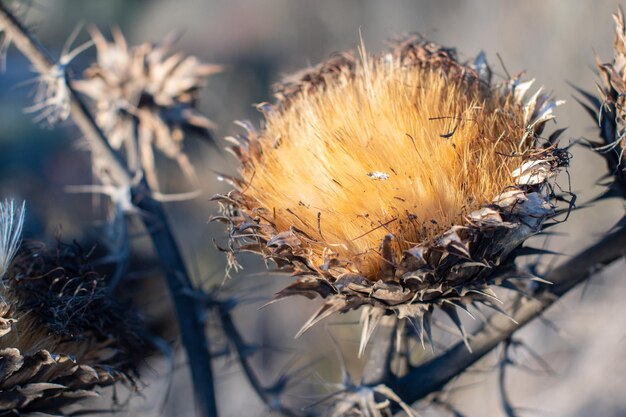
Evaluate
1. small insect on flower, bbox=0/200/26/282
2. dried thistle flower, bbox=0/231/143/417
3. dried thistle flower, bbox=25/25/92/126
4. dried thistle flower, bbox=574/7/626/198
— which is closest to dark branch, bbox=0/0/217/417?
dried thistle flower, bbox=25/25/92/126

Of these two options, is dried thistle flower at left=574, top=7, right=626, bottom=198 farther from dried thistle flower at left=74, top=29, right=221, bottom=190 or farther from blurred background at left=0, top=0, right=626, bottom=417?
dried thistle flower at left=74, top=29, right=221, bottom=190

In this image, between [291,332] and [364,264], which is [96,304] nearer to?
[364,264]

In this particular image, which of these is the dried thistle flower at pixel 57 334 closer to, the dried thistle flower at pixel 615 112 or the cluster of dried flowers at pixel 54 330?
the cluster of dried flowers at pixel 54 330

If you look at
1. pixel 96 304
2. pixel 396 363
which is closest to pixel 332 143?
pixel 396 363

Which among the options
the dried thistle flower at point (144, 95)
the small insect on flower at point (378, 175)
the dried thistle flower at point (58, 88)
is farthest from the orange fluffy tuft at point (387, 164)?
the dried thistle flower at point (144, 95)

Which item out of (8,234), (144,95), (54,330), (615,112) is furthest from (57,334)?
(615,112)

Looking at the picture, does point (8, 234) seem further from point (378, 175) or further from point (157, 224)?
point (378, 175)


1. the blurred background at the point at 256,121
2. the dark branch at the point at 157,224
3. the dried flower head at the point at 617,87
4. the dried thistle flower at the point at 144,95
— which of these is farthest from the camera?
the blurred background at the point at 256,121

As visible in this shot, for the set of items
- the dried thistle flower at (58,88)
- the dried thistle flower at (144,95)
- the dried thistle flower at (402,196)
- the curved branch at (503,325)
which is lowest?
the curved branch at (503,325)

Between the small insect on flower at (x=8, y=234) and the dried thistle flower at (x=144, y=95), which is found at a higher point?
the dried thistle flower at (x=144, y=95)
